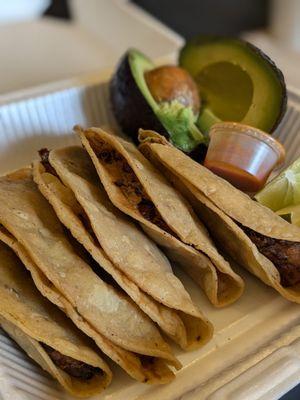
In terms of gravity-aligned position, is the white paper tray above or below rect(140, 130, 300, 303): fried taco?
below

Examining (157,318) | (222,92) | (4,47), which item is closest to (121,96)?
(222,92)

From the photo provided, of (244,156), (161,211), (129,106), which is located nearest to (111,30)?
(129,106)

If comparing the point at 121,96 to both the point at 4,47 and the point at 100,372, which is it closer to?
the point at 100,372

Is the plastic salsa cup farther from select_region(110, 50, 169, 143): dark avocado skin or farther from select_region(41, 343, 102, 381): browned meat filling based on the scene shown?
select_region(41, 343, 102, 381): browned meat filling

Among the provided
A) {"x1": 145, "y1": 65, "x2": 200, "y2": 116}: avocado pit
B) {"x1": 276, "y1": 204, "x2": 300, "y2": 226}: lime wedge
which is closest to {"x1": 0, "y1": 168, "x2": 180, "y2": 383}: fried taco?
{"x1": 276, "y1": 204, "x2": 300, "y2": 226}: lime wedge

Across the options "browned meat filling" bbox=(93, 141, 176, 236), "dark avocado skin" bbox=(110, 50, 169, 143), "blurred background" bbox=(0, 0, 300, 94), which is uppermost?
"browned meat filling" bbox=(93, 141, 176, 236)

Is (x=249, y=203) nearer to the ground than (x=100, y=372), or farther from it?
farther from it

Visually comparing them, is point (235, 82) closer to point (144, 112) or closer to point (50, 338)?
point (144, 112)
